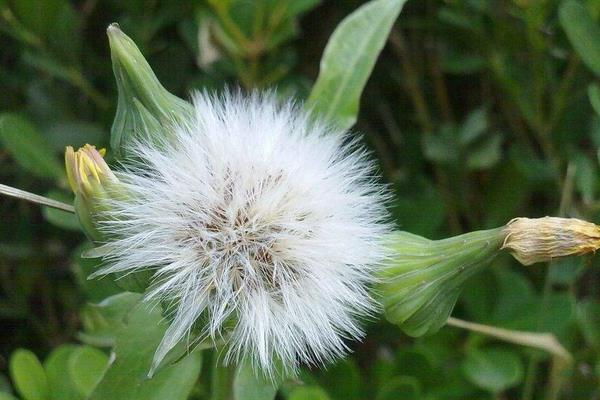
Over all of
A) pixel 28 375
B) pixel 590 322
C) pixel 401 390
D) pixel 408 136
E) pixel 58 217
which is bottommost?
pixel 590 322

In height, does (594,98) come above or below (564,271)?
above

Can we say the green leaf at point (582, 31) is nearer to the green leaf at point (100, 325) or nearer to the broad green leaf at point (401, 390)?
the broad green leaf at point (401, 390)

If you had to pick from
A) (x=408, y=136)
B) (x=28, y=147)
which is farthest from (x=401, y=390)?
(x=28, y=147)

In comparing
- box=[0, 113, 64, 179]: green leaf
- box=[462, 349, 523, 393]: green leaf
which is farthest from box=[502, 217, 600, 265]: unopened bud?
box=[0, 113, 64, 179]: green leaf

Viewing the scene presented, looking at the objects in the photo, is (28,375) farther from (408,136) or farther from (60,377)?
(408,136)

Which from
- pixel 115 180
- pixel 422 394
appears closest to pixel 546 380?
pixel 422 394

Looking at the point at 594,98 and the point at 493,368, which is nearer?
the point at 594,98

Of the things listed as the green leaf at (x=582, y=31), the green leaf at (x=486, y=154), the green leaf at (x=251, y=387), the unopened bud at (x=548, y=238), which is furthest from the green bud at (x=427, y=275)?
the green leaf at (x=486, y=154)
